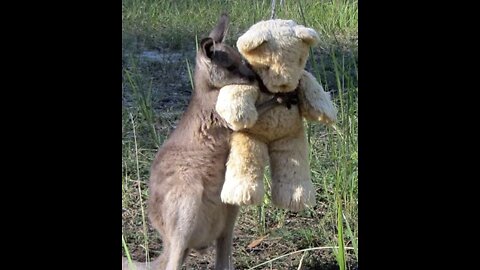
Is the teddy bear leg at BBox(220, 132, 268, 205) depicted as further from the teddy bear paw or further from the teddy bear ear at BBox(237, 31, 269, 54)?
the teddy bear ear at BBox(237, 31, 269, 54)

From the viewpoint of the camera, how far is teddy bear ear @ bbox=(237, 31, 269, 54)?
5.99 ft

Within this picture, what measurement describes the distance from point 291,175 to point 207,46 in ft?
1.19

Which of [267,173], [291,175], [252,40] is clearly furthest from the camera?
[267,173]

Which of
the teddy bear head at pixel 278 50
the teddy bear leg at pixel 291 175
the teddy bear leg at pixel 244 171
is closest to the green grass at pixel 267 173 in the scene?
the teddy bear leg at pixel 291 175

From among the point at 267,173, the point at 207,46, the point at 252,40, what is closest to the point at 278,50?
the point at 252,40

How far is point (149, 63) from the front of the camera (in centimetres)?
352

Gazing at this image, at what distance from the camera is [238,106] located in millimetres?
1827

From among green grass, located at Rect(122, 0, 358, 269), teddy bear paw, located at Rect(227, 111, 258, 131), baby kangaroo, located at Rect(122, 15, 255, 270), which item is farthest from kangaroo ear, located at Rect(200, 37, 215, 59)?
green grass, located at Rect(122, 0, 358, 269)

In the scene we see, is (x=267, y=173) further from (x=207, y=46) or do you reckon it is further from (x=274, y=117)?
(x=207, y=46)

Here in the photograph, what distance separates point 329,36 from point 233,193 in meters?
1.33

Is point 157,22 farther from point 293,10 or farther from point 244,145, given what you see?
point 244,145

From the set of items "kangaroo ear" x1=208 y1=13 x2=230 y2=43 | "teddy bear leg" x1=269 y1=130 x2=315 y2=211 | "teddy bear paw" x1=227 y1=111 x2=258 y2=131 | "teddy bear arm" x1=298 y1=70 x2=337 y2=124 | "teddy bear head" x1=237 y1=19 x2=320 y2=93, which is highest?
"kangaroo ear" x1=208 y1=13 x2=230 y2=43

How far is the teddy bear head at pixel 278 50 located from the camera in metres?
1.84
